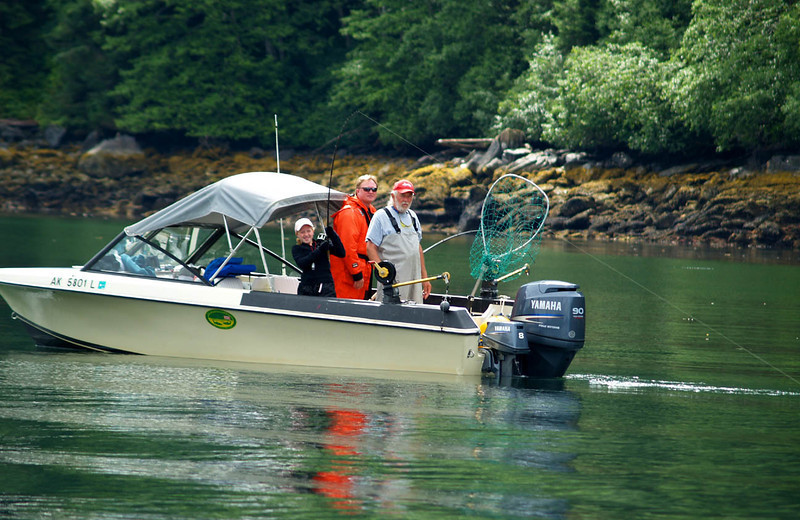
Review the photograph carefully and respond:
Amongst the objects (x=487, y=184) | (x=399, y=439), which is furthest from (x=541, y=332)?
(x=487, y=184)

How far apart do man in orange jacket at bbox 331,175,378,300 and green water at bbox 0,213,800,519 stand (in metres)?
0.94

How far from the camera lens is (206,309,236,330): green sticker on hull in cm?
1013

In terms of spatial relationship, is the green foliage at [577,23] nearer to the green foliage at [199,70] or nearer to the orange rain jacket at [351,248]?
the green foliage at [199,70]

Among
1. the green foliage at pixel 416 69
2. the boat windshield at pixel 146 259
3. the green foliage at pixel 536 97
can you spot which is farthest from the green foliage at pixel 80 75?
the boat windshield at pixel 146 259

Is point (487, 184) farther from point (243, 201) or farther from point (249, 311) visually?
point (249, 311)

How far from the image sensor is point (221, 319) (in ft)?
33.4

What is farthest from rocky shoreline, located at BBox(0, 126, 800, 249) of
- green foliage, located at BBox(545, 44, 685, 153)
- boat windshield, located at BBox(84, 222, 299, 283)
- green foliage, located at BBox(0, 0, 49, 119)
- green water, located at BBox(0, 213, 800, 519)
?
green water, located at BBox(0, 213, 800, 519)

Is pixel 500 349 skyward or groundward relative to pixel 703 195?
groundward

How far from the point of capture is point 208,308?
33.3ft

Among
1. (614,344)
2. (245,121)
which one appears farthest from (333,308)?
(245,121)

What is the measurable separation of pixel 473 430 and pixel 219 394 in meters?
2.34

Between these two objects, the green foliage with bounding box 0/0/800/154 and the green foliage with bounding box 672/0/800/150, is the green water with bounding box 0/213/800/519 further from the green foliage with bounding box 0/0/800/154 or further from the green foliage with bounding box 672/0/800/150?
the green foliage with bounding box 0/0/800/154

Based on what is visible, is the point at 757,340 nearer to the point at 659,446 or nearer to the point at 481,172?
the point at 659,446

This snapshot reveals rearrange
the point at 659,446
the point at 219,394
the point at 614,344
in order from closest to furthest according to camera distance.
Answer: the point at 659,446 < the point at 219,394 < the point at 614,344
